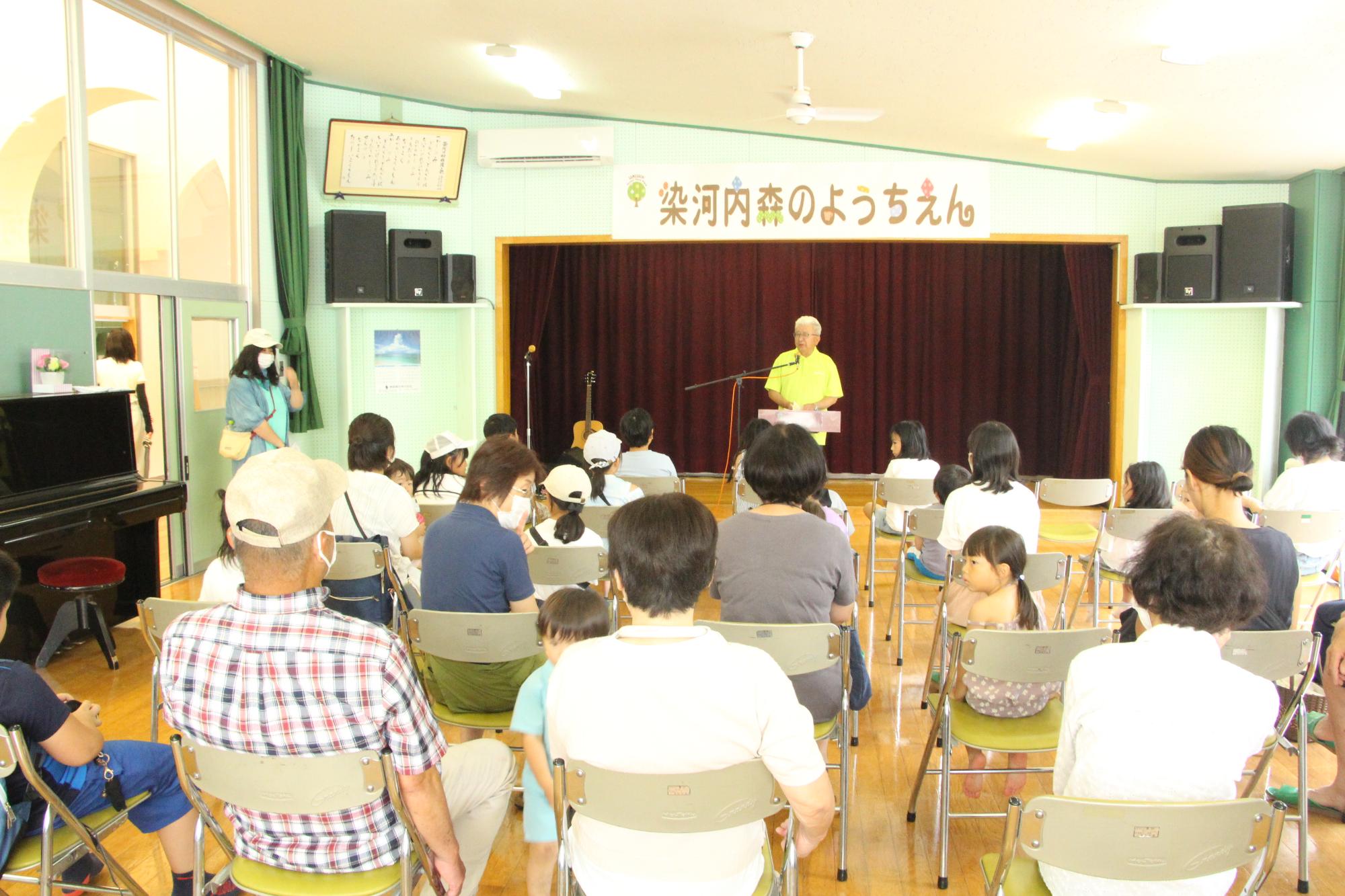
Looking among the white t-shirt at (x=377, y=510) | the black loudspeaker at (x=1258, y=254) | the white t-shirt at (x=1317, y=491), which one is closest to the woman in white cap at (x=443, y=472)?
the white t-shirt at (x=377, y=510)

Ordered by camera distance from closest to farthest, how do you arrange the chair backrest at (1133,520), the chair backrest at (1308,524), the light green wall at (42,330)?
the chair backrest at (1308,524), the chair backrest at (1133,520), the light green wall at (42,330)

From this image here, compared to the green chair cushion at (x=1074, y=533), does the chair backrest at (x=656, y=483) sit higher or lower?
higher

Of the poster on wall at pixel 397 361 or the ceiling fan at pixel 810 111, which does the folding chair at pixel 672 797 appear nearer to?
the ceiling fan at pixel 810 111

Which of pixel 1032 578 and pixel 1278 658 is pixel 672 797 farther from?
pixel 1032 578

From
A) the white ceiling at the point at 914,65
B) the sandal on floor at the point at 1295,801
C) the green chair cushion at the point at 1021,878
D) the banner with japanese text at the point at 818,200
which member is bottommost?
the sandal on floor at the point at 1295,801

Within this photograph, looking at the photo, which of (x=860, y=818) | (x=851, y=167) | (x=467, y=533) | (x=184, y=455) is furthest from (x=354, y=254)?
(x=860, y=818)

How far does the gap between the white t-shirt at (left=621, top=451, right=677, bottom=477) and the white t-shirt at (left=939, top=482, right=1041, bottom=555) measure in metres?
1.57

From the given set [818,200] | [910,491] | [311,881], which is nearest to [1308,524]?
[910,491]

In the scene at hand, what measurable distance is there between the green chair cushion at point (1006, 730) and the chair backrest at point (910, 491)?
7.11ft

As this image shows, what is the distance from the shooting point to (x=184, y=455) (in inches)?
243

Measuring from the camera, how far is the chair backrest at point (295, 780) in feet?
5.78

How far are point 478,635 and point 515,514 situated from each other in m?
0.84

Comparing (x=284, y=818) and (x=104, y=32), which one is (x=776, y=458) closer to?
(x=284, y=818)

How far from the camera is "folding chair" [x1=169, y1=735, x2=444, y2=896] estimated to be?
5.80 feet
